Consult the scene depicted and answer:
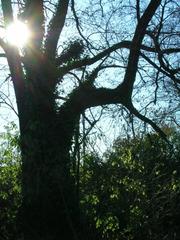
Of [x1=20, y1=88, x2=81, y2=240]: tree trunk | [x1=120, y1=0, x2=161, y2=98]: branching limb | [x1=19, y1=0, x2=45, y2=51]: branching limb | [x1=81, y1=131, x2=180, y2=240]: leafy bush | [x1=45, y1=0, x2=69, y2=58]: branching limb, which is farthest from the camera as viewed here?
[x1=19, y1=0, x2=45, y2=51]: branching limb

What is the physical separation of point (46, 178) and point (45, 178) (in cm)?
2

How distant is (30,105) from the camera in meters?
12.4

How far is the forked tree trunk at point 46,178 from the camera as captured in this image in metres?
11.5

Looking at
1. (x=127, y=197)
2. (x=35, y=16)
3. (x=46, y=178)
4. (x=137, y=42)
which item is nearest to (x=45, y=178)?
(x=46, y=178)

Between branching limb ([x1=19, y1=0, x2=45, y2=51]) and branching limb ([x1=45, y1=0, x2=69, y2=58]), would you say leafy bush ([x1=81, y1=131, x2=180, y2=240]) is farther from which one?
branching limb ([x1=19, y1=0, x2=45, y2=51])

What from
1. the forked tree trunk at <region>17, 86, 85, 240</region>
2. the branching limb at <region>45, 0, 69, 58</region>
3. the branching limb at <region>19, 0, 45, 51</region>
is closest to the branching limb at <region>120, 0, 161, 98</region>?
the branching limb at <region>45, 0, 69, 58</region>

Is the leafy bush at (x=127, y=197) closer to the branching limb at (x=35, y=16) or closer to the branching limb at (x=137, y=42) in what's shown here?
the branching limb at (x=137, y=42)

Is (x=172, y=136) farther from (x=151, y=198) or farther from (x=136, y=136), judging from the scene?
(x=151, y=198)

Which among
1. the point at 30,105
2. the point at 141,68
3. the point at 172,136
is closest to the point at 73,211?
the point at 30,105

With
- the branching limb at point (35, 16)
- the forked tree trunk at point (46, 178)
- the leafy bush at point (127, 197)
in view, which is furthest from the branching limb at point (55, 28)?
the leafy bush at point (127, 197)

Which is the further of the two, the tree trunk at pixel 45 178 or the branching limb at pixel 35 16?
the branching limb at pixel 35 16

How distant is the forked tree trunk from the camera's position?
37.9 feet

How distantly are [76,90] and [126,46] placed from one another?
62.5 inches

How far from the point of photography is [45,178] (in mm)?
11859
